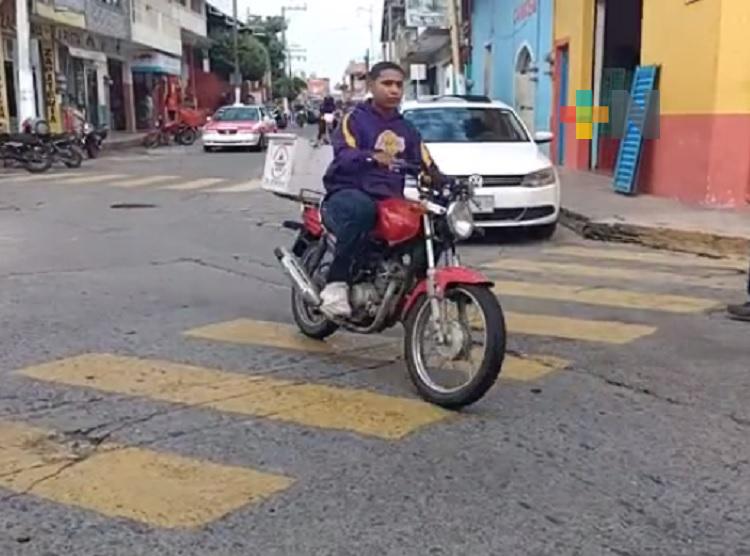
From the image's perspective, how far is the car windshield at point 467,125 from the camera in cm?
1223

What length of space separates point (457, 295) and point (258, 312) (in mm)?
2708

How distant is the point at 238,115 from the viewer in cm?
3400

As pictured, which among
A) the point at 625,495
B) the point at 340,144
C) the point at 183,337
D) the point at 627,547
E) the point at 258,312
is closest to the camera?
the point at 627,547

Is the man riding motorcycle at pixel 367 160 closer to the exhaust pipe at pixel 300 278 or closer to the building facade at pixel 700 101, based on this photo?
the exhaust pipe at pixel 300 278

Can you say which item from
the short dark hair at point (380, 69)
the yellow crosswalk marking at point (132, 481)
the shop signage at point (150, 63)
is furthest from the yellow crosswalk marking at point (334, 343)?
the shop signage at point (150, 63)

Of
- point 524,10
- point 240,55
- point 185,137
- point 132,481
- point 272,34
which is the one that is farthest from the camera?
point 272,34

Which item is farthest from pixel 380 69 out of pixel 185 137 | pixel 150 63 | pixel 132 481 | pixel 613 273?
pixel 150 63

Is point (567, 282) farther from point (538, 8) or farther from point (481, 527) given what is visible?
point (538, 8)

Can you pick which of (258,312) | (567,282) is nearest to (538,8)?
(567,282)

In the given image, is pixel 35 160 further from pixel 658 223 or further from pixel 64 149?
pixel 658 223

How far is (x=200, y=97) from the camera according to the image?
6191 centimetres

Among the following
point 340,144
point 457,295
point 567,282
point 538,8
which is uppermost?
point 538,8

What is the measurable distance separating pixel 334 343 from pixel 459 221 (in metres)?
1.78

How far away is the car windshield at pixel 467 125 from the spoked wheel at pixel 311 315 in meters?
5.75
